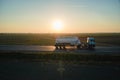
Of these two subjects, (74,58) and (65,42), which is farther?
(65,42)

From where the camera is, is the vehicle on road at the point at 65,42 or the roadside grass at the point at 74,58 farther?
the vehicle on road at the point at 65,42

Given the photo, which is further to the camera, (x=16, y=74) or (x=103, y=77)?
(x=16, y=74)

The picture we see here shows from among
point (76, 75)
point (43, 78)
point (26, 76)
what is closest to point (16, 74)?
point (26, 76)

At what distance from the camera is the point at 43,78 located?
13422 mm

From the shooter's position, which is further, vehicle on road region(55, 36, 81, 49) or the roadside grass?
vehicle on road region(55, 36, 81, 49)

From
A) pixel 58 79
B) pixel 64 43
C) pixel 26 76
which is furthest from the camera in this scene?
pixel 64 43

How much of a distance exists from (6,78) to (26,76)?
105 centimetres

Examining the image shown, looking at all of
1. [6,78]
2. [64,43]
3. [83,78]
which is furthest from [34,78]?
[64,43]

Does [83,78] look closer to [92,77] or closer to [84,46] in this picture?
[92,77]

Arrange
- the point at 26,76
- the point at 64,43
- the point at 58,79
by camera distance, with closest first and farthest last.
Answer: the point at 58,79, the point at 26,76, the point at 64,43

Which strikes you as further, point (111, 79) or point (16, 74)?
point (16, 74)

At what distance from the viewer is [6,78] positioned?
44.0 feet

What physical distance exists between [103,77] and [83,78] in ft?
3.23

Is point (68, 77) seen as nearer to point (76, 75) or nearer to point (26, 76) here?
point (76, 75)
